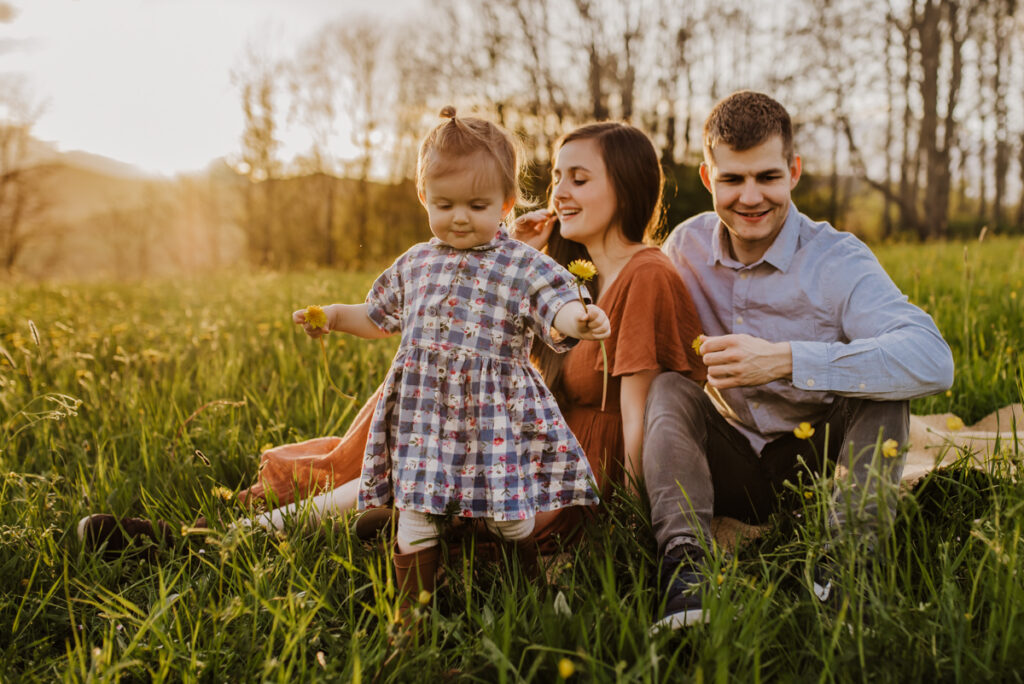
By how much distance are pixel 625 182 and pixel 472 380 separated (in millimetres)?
1079

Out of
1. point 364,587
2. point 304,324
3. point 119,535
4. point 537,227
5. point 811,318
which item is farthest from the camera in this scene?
point 537,227

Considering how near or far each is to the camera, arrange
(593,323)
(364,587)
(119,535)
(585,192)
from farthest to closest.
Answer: (585,192) → (119,535) → (593,323) → (364,587)

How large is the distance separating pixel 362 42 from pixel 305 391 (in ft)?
72.3

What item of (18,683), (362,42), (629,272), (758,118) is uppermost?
(362,42)

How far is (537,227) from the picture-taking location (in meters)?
2.93

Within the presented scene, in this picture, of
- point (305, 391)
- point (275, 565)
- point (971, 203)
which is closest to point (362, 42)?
point (305, 391)

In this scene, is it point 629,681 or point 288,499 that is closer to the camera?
point 629,681

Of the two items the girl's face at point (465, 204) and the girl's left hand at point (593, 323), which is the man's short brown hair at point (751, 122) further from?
the girl's left hand at point (593, 323)

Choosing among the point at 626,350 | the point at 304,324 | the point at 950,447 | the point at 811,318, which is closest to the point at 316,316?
the point at 304,324

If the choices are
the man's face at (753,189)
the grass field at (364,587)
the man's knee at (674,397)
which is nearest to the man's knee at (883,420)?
the grass field at (364,587)

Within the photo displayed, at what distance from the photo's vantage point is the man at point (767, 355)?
198 centimetres

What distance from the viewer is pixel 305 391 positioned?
11.9 ft

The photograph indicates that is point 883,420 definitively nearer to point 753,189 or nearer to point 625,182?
point 753,189

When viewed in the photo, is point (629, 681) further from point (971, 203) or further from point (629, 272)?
point (971, 203)
